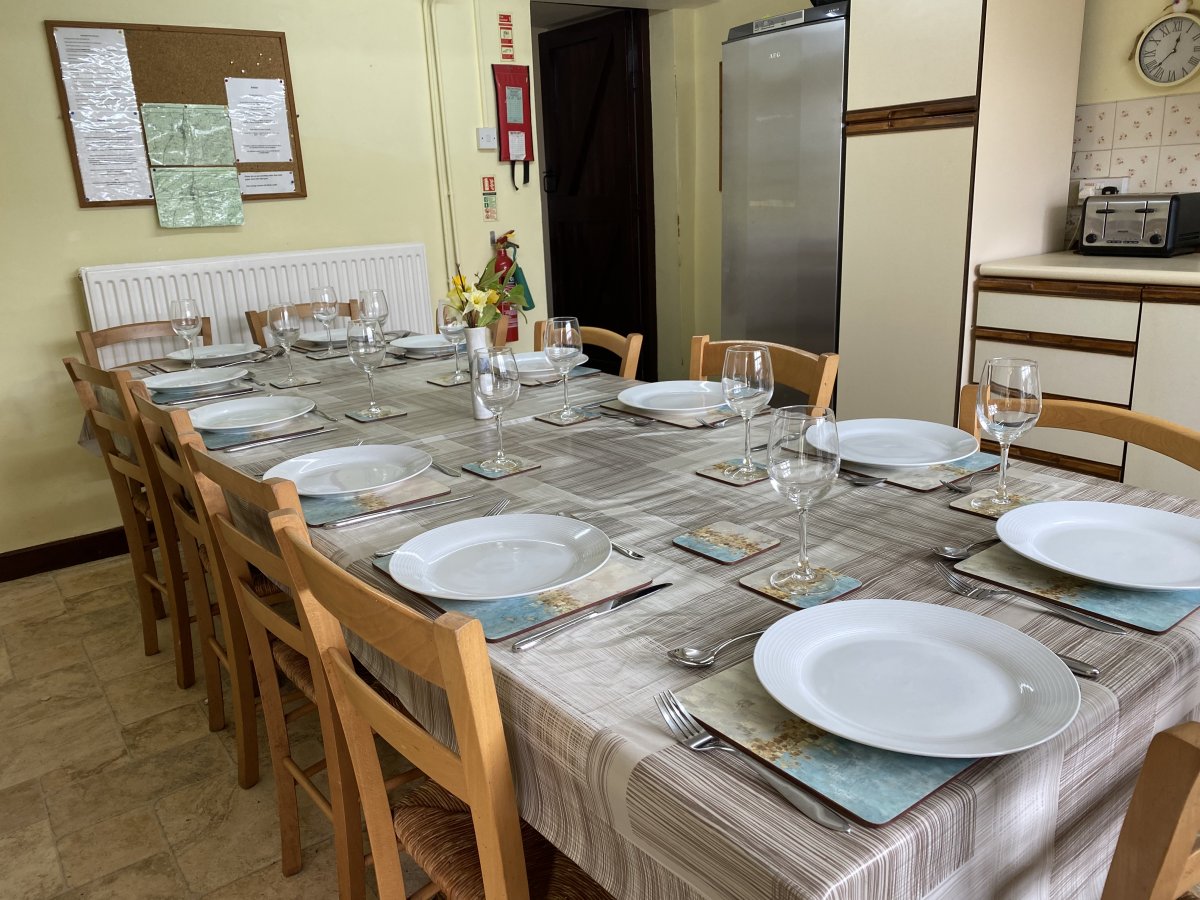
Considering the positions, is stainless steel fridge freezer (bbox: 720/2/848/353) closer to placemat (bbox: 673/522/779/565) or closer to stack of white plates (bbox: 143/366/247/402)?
stack of white plates (bbox: 143/366/247/402)

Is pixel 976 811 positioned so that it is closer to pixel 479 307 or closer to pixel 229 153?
pixel 479 307

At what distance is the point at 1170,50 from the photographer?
2.98 metres

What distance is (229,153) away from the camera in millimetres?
3414

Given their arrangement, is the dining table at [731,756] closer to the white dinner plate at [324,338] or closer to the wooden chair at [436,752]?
the wooden chair at [436,752]

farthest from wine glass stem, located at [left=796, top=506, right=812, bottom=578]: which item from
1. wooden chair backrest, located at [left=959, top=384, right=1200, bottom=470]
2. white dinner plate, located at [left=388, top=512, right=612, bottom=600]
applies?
wooden chair backrest, located at [left=959, top=384, right=1200, bottom=470]

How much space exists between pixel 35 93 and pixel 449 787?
10.5ft

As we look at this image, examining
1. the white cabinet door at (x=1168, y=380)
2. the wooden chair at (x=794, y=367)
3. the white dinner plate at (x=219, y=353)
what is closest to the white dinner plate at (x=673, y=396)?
the wooden chair at (x=794, y=367)

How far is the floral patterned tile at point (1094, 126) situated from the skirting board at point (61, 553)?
397 cm

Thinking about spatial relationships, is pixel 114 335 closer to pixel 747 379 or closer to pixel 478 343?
pixel 478 343

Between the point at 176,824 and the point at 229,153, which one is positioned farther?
the point at 229,153

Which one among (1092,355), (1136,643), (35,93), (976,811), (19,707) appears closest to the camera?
(976,811)

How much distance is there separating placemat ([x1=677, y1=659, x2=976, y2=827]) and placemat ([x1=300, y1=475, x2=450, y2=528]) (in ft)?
2.32

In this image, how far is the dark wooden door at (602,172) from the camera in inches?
193

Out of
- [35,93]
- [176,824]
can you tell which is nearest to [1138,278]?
[176,824]
